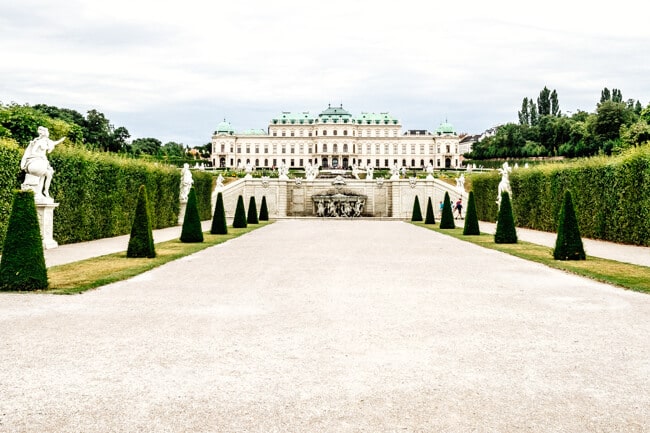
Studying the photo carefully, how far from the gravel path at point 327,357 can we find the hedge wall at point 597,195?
7184 mm

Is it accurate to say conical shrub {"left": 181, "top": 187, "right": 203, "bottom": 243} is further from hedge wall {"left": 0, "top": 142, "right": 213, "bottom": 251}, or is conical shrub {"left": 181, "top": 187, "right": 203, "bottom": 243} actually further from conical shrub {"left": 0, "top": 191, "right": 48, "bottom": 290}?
conical shrub {"left": 0, "top": 191, "right": 48, "bottom": 290}

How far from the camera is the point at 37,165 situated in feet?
41.8

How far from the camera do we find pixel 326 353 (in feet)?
14.6

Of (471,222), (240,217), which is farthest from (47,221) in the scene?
(471,222)

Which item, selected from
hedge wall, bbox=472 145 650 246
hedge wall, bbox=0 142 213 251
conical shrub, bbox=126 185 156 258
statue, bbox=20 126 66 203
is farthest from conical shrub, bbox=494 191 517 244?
hedge wall, bbox=0 142 213 251

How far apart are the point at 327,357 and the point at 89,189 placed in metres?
13.3

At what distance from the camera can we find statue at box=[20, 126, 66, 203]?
1269 centimetres

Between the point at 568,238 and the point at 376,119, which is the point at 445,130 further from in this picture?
the point at 568,238

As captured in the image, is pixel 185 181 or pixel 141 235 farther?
pixel 185 181

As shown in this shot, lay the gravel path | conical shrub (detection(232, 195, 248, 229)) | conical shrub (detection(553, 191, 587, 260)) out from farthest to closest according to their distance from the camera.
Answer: conical shrub (detection(232, 195, 248, 229)) → conical shrub (detection(553, 191, 587, 260)) → the gravel path

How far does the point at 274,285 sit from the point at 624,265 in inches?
241

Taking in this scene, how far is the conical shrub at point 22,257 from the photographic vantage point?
7.08 meters

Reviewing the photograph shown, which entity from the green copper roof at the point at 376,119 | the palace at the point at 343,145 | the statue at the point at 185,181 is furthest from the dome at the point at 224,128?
the statue at the point at 185,181

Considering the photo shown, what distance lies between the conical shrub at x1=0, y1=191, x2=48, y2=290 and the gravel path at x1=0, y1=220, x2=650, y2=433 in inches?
13.7
